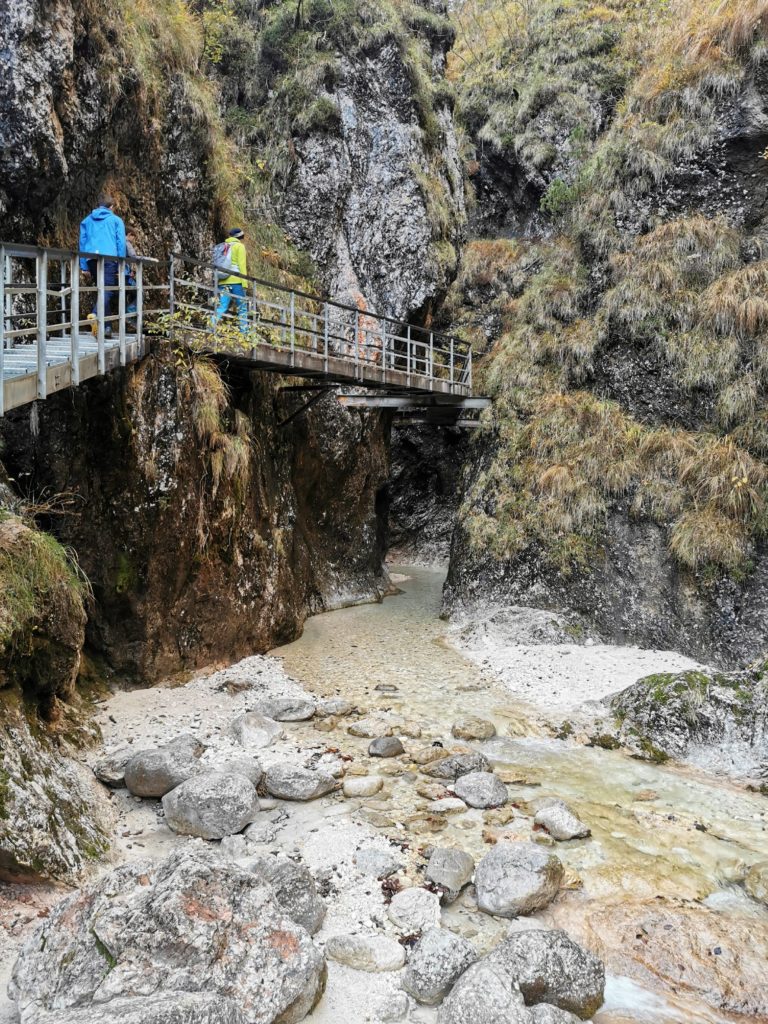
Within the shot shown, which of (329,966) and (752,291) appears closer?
(329,966)

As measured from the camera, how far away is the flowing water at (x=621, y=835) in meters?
4.84

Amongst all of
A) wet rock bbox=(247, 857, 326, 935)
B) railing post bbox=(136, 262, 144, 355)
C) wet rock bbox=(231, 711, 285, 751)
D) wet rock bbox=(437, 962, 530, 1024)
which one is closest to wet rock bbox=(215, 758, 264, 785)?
wet rock bbox=(231, 711, 285, 751)

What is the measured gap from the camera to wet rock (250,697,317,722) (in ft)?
30.2

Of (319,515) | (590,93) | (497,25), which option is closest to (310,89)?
(590,93)

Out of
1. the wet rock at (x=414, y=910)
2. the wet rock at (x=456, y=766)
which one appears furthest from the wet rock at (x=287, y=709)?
the wet rock at (x=414, y=910)

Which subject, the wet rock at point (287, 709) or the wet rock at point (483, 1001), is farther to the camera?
the wet rock at point (287, 709)

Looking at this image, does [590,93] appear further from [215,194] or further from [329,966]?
[329,966]

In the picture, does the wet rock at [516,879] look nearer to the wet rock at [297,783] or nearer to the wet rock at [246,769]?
the wet rock at [297,783]

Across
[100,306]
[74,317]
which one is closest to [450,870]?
[74,317]

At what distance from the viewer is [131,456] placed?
9641 millimetres

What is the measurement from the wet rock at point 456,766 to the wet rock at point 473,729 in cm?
83

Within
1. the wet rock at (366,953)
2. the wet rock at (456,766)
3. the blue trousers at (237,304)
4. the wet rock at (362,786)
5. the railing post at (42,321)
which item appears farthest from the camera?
the blue trousers at (237,304)

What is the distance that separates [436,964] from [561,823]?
8.13 feet

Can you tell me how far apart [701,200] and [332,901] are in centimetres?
1590
